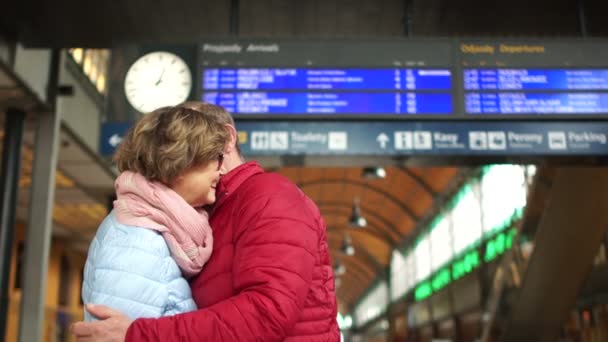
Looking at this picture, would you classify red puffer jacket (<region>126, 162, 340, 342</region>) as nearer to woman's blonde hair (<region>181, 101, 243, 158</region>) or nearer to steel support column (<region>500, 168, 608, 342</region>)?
woman's blonde hair (<region>181, 101, 243, 158</region>)

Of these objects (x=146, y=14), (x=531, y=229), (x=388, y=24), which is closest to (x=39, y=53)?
(x=146, y=14)

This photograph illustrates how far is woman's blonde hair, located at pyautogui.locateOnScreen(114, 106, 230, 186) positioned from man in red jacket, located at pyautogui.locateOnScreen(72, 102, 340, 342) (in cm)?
7

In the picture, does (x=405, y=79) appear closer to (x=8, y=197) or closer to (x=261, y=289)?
(x=261, y=289)

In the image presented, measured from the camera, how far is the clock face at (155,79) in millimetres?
5211

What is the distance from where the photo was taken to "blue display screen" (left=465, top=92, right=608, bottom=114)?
16.4 feet

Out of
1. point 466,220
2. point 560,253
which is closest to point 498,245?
point 466,220

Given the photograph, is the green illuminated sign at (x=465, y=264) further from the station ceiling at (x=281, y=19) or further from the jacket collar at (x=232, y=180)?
the jacket collar at (x=232, y=180)

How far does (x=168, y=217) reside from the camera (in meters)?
1.60

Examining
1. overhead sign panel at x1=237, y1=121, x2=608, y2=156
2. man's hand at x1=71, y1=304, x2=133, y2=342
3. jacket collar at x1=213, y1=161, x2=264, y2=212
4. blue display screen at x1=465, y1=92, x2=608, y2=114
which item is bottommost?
man's hand at x1=71, y1=304, x2=133, y2=342

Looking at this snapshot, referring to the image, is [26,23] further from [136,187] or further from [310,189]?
[310,189]

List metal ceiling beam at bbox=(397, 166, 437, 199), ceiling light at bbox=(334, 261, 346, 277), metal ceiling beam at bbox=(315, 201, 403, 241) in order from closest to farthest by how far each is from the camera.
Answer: metal ceiling beam at bbox=(397, 166, 437, 199) < metal ceiling beam at bbox=(315, 201, 403, 241) < ceiling light at bbox=(334, 261, 346, 277)

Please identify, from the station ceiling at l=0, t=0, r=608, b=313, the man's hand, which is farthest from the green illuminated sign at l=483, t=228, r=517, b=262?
the man's hand

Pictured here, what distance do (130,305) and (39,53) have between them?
6.50m

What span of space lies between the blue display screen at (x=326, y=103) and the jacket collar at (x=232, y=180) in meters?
3.25
